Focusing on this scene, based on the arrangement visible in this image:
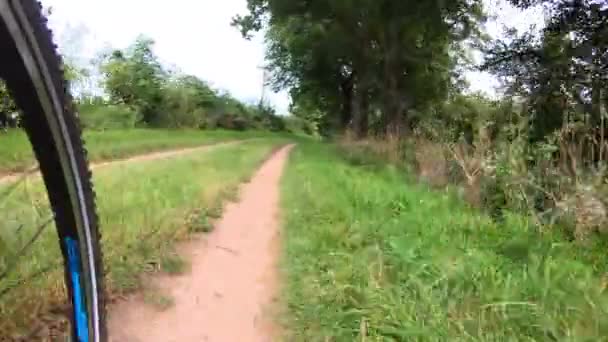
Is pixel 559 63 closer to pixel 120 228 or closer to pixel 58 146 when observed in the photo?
pixel 120 228

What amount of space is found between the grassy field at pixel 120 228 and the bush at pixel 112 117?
1182 cm

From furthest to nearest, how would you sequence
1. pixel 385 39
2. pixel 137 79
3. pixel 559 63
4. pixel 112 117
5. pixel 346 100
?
1. pixel 346 100
2. pixel 137 79
3. pixel 112 117
4. pixel 385 39
5. pixel 559 63

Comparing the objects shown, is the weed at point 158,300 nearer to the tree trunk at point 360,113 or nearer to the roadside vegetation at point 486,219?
the roadside vegetation at point 486,219

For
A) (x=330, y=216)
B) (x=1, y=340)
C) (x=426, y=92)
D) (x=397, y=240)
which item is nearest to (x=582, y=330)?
(x=397, y=240)

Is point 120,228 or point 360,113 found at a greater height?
point 360,113

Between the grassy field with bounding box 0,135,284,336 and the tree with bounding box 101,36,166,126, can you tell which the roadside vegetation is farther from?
the tree with bounding box 101,36,166,126

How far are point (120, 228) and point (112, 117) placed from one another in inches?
776

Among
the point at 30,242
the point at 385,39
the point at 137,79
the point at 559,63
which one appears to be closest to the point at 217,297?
the point at 30,242

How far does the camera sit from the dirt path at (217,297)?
3355 millimetres

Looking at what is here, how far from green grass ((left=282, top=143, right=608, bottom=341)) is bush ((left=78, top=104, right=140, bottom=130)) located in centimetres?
1611

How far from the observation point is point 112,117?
2305cm

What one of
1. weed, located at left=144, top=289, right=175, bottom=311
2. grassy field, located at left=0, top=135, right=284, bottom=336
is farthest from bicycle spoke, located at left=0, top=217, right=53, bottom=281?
weed, located at left=144, top=289, right=175, bottom=311

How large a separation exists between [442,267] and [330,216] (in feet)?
7.76

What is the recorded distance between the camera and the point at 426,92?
25.5m
